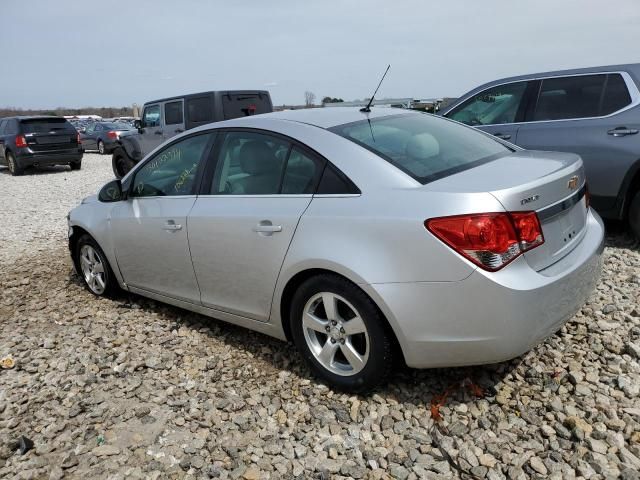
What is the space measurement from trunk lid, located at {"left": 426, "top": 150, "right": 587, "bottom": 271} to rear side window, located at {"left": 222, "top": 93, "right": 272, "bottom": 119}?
828 centimetres

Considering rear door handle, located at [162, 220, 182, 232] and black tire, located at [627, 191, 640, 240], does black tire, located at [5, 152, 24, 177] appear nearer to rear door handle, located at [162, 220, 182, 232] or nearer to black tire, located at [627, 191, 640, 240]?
rear door handle, located at [162, 220, 182, 232]

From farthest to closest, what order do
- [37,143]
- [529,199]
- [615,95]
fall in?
[37,143]
[615,95]
[529,199]

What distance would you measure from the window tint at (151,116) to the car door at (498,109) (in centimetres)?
775

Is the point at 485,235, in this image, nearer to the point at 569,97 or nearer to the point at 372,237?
the point at 372,237

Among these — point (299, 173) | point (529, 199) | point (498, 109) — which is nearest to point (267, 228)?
point (299, 173)

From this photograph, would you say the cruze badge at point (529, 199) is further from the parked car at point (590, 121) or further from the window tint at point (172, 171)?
the parked car at point (590, 121)

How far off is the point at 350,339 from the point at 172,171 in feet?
6.21

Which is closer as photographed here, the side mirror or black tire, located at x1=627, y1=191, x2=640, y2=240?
the side mirror

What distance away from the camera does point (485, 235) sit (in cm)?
232

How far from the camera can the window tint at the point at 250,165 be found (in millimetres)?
3131

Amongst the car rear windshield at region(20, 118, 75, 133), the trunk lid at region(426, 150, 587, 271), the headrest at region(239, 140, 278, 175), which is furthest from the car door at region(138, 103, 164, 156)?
the trunk lid at region(426, 150, 587, 271)

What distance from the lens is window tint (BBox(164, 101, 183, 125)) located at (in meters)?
11.1

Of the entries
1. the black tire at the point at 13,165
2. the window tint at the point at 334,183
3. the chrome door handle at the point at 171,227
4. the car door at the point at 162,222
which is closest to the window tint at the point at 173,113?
the black tire at the point at 13,165

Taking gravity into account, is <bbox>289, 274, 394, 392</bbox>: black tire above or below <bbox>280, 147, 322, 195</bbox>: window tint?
below
